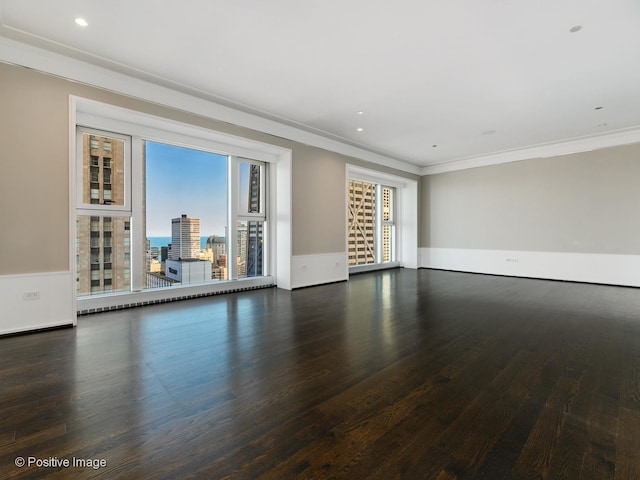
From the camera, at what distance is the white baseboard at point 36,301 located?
10.8 ft

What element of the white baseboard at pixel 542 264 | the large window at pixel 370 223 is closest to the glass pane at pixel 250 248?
the large window at pixel 370 223

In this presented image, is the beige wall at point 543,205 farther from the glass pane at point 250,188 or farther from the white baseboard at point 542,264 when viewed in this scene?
the glass pane at point 250,188

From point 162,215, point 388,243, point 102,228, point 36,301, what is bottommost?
point 36,301

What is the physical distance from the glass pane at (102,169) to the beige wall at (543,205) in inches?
319

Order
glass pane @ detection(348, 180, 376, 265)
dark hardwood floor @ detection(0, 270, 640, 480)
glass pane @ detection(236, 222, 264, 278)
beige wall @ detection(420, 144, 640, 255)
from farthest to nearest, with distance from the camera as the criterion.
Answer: glass pane @ detection(348, 180, 376, 265) < beige wall @ detection(420, 144, 640, 255) < glass pane @ detection(236, 222, 264, 278) < dark hardwood floor @ detection(0, 270, 640, 480)

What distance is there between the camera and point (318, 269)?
21.6 ft

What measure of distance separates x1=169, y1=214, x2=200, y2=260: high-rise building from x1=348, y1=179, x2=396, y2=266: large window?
430 centimetres

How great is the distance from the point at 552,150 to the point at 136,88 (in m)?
8.54

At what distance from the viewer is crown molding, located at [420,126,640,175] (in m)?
6.19

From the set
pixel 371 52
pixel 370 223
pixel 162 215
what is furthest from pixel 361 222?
pixel 371 52

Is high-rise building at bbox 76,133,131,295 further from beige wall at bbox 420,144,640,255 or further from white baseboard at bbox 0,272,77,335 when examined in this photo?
beige wall at bbox 420,144,640,255

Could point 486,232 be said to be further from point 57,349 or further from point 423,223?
point 57,349

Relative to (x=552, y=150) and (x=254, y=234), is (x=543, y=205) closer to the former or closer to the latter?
(x=552, y=150)

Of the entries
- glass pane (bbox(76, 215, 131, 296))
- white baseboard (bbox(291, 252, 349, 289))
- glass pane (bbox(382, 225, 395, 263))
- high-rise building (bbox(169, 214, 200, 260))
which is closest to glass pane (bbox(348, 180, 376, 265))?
glass pane (bbox(382, 225, 395, 263))
